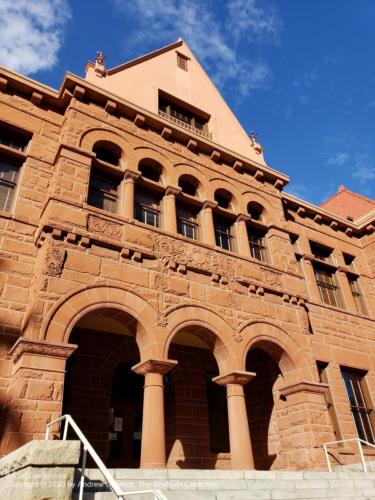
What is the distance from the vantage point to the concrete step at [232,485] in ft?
16.1

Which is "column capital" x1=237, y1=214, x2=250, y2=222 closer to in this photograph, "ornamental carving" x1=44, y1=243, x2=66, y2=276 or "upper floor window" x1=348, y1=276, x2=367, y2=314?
"ornamental carving" x1=44, y1=243, x2=66, y2=276

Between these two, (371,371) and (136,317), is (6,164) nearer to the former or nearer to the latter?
(136,317)

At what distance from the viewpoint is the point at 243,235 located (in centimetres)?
1130

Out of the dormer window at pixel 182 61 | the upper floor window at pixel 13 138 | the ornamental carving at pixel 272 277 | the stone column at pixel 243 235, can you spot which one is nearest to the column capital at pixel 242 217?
the stone column at pixel 243 235

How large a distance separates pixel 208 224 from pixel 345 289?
20.1 ft

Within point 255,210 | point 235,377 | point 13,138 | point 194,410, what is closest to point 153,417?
point 235,377

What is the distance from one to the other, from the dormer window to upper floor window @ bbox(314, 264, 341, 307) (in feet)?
28.7

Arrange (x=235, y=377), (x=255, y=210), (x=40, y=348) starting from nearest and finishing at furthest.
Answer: (x=40, y=348)
(x=235, y=377)
(x=255, y=210)

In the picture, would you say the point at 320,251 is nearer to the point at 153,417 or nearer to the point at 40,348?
the point at 153,417

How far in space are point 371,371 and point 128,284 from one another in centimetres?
814

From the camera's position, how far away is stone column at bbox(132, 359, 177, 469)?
670 cm

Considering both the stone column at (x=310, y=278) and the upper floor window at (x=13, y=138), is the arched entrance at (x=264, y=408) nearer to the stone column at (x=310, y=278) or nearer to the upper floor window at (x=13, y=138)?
the stone column at (x=310, y=278)

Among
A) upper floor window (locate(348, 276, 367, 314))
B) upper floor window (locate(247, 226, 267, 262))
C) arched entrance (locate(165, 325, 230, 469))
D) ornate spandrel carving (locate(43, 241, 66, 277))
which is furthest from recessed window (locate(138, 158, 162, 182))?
upper floor window (locate(348, 276, 367, 314))

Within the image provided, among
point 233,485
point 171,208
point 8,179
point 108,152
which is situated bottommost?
point 233,485
